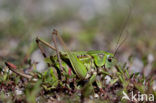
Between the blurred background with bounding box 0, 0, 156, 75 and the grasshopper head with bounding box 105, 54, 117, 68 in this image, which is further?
the blurred background with bounding box 0, 0, 156, 75

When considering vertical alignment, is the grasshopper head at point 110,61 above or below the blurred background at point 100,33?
below

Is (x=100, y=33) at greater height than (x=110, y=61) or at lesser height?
greater

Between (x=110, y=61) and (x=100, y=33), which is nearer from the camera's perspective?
(x=110, y=61)

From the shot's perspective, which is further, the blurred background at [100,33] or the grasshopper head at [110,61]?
the blurred background at [100,33]

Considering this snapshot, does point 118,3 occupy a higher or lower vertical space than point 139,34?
higher

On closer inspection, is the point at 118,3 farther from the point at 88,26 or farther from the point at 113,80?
the point at 113,80

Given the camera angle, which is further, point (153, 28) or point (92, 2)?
point (92, 2)

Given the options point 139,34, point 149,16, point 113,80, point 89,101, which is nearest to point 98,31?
point 139,34

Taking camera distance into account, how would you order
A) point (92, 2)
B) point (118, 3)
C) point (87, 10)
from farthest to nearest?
point (92, 2) < point (87, 10) < point (118, 3)

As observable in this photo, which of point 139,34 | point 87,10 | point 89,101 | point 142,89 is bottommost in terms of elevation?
point 89,101

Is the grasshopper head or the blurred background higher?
the blurred background

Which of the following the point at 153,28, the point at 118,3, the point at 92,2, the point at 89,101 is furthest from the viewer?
the point at 92,2
